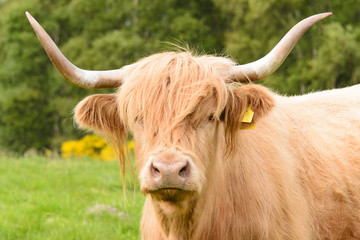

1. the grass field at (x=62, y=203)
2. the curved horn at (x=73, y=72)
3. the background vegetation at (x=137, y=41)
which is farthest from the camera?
the background vegetation at (x=137, y=41)

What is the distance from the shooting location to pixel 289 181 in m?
4.05

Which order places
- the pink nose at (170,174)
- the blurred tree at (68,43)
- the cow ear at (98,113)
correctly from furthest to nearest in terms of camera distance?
the blurred tree at (68,43), the cow ear at (98,113), the pink nose at (170,174)

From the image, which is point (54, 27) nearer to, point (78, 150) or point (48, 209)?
point (78, 150)

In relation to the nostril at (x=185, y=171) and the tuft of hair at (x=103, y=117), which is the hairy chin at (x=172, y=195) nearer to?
the nostril at (x=185, y=171)

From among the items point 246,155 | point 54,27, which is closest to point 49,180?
point 246,155

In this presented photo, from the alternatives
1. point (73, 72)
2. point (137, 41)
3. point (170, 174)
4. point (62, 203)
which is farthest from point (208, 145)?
point (137, 41)

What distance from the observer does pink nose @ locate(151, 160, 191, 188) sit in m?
2.91

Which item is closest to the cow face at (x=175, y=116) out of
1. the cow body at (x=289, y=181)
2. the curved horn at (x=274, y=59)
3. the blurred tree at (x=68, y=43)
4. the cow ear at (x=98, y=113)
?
the cow ear at (x=98, y=113)

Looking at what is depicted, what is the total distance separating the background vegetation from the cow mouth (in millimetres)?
19020

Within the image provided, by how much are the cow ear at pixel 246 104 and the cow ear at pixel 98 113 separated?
886mm

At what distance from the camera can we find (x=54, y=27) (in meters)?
32.6

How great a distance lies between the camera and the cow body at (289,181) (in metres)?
3.62

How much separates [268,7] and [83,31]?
558 inches

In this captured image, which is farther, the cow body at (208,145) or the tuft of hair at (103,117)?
the tuft of hair at (103,117)
